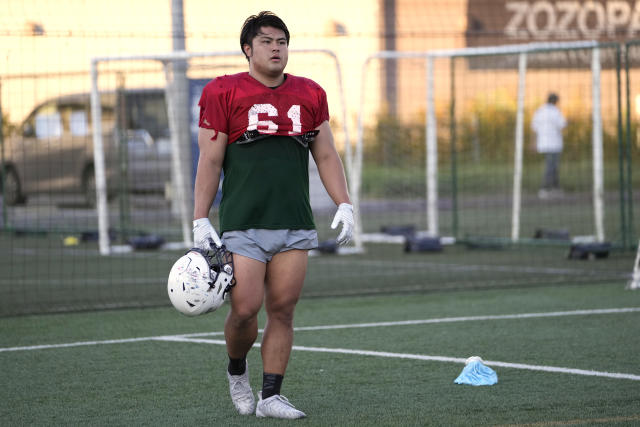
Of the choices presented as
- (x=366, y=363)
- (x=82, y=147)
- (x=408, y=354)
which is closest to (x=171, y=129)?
(x=82, y=147)

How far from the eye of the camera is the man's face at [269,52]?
5.62 m

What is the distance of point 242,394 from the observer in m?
5.90

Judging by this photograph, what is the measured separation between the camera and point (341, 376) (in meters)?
6.86

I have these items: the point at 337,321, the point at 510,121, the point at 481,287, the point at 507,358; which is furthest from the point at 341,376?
the point at 510,121

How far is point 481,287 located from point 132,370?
4840mm

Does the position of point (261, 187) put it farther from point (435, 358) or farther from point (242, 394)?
point (435, 358)

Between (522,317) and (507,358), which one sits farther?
(522,317)

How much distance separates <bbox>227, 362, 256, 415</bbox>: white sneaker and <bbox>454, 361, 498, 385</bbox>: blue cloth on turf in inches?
52.1

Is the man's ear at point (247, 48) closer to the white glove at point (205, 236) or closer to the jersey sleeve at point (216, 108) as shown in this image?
the jersey sleeve at point (216, 108)

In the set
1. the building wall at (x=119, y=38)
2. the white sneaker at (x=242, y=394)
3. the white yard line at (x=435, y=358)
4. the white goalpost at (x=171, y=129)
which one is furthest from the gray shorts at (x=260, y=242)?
the white goalpost at (x=171, y=129)

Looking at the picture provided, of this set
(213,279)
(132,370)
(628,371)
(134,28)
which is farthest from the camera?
(134,28)

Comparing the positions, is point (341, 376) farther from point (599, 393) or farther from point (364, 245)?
point (364, 245)

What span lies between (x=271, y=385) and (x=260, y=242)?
770mm

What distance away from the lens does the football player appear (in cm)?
564
